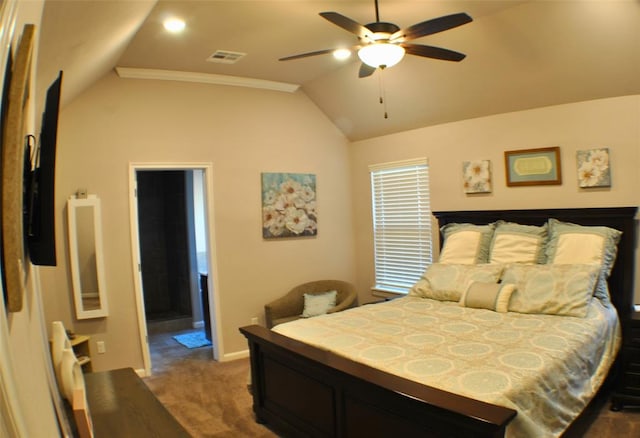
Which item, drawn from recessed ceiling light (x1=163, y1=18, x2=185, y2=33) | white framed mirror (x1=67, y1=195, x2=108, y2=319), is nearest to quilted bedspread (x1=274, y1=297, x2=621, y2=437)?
white framed mirror (x1=67, y1=195, x2=108, y2=319)

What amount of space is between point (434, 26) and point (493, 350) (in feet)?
6.12

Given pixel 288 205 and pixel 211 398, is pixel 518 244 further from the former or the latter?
pixel 211 398

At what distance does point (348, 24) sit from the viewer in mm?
2496

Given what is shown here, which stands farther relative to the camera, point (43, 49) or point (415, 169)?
point (415, 169)

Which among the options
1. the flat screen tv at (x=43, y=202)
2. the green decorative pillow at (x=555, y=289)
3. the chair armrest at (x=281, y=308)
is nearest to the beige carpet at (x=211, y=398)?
the chair armrest at (x=281, y=308)

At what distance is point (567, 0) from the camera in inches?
117

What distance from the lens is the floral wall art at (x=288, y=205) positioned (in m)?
5.10

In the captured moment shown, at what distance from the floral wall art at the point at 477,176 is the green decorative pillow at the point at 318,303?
1.91m

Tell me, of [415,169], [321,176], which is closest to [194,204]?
[321,176]

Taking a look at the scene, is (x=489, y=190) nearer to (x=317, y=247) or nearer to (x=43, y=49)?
(x=317, y=247)

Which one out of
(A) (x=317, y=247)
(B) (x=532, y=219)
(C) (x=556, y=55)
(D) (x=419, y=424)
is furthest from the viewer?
(A) (x=317, y=247)

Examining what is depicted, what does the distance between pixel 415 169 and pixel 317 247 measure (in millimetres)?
1513

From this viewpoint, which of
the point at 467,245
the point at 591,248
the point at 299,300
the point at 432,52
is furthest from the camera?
the point at 299,300

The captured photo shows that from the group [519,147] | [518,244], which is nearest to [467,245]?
[518,244]
